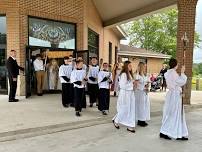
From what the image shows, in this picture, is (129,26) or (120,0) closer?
(120,0)

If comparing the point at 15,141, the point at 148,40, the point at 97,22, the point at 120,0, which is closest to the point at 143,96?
the point at 15,141

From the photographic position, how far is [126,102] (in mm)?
8539

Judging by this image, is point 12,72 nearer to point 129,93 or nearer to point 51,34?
point 51,34

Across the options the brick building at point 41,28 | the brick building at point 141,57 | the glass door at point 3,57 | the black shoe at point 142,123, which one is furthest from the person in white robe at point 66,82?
the brick building at point 141,57

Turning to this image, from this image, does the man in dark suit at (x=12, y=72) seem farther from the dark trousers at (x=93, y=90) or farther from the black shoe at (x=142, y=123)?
the black shoe at (x=142, y=123)

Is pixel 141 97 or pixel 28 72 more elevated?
pixel 28 72

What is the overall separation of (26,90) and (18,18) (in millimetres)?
2916

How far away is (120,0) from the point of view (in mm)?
17703

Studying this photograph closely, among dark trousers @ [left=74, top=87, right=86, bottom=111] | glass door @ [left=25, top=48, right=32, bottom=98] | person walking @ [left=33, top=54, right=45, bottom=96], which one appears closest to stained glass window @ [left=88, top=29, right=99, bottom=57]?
person walking @ [left=33, top=54, right=45, bottom=96]

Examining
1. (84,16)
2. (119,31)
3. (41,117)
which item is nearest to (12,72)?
(41,117)

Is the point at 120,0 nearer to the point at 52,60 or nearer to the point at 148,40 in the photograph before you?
the point at 52,60

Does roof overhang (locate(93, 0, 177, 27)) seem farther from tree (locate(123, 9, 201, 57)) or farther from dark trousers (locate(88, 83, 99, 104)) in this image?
tree (locate(123, 9, 201, 57))

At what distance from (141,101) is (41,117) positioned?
2816 mm

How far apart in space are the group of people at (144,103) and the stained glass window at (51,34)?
6.54m
